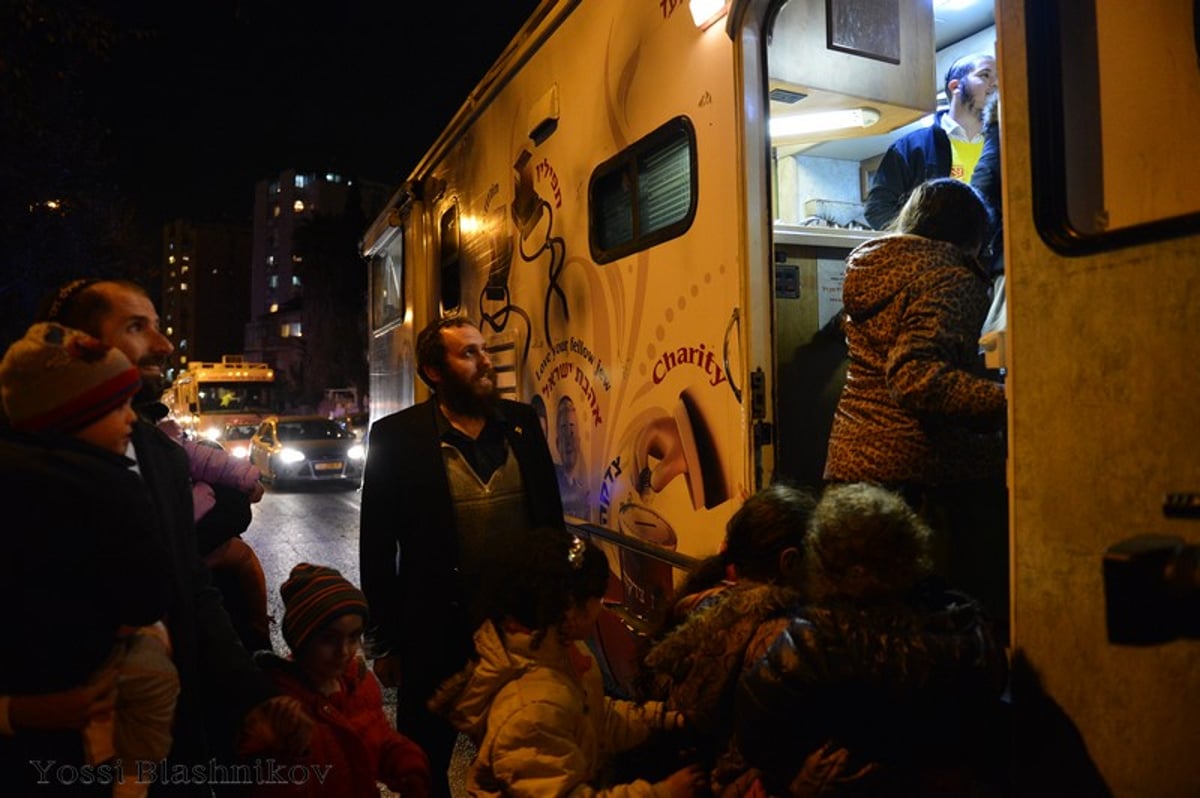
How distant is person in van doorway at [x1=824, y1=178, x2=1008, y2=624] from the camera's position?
253 centimetres

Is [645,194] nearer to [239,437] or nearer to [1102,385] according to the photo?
[1102,385]

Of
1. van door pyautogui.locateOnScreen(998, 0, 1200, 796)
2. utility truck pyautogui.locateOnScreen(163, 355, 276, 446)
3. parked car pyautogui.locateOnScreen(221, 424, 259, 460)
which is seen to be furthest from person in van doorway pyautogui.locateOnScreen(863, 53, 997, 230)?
utility truck pyautogui.locateOnScreen(163, 355, 276, 446)

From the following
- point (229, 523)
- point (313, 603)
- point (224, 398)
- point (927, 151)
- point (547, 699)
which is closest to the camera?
point (547, 699)

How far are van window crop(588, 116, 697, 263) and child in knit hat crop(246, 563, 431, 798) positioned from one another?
1800 millimetres

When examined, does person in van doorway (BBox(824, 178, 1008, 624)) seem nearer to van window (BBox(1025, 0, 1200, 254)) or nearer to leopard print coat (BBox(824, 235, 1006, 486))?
leopard print coat (BBox(824, 235, 1006, 486))

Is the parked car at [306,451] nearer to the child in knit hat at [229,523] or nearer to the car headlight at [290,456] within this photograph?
the car headlight at [290,456]

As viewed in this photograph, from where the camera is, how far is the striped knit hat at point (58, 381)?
1660 mm

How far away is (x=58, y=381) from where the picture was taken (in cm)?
168

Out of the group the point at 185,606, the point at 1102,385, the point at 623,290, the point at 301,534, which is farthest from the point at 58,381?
the point at 301,534

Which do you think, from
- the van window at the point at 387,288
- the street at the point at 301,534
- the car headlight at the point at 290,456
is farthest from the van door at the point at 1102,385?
the car headlight at the point at 290,456

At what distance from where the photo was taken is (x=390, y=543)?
10.00 feet

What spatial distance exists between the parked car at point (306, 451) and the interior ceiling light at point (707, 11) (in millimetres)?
14446

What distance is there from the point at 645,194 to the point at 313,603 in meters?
2.03

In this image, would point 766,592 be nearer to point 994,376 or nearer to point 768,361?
point 768,361
